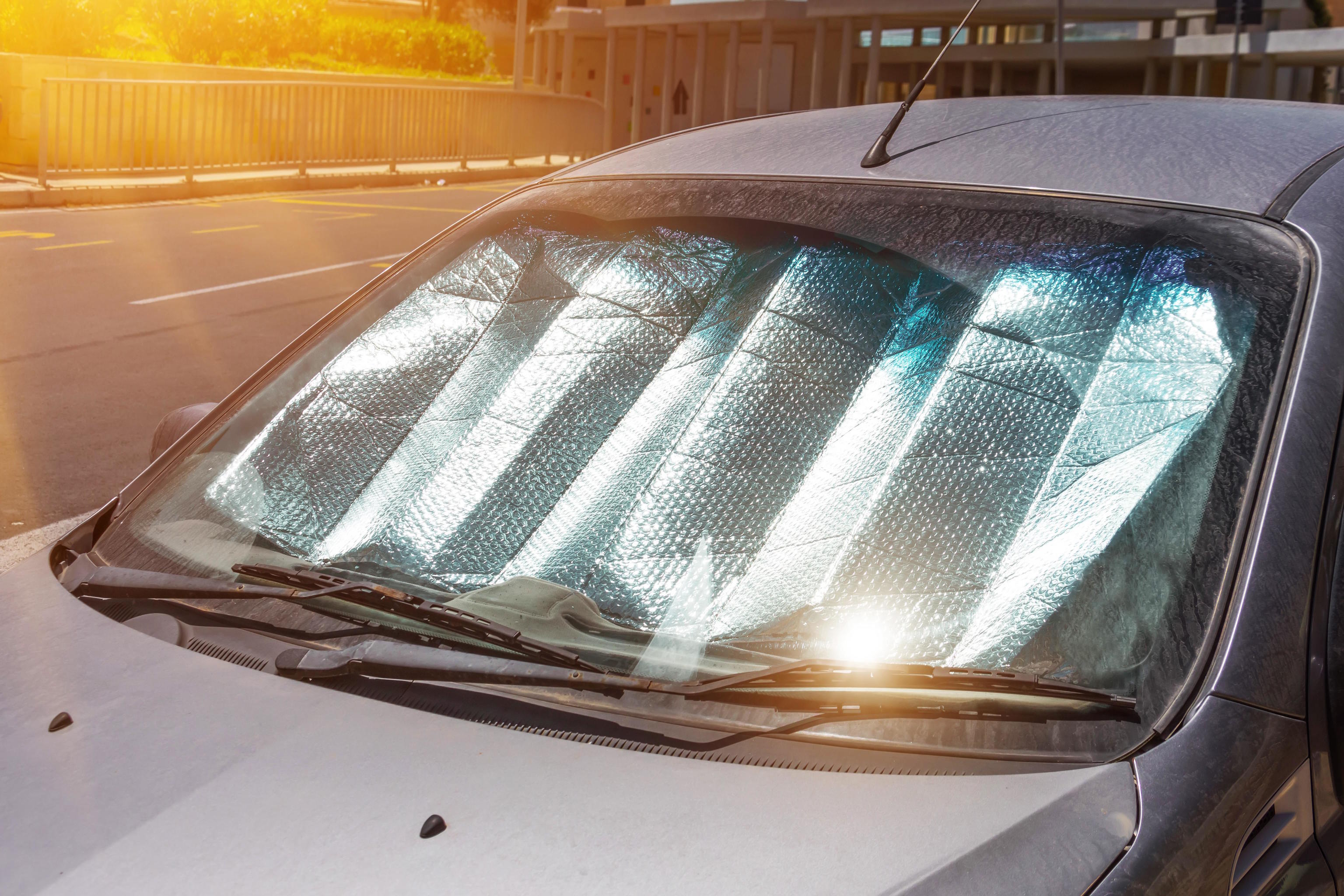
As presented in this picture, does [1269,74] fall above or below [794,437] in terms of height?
above

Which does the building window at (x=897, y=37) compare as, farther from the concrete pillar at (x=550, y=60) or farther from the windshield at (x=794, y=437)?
the windshield at (x=794, y=437)

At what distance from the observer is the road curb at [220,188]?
1558 centimetres

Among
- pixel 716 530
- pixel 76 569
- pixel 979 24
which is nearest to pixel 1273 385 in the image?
pixel 716 530

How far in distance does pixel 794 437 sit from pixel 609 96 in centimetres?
3732

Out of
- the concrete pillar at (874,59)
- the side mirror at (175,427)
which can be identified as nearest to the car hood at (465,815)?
the side mirror at (175,427)

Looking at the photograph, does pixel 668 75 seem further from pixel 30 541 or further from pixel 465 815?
pixel 465 815

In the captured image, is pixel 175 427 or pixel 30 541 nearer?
pixel 175 427

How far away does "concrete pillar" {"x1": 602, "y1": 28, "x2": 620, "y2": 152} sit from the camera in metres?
34.1

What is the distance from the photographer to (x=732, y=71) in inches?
1439

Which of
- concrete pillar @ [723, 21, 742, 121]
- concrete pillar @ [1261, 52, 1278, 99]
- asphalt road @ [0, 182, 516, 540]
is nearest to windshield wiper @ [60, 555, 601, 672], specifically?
asphalt road @ [0, 182, 516, 540]

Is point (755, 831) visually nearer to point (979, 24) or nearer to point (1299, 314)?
point (1299, 314)

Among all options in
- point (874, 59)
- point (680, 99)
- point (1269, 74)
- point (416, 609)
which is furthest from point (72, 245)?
point (680, 99)

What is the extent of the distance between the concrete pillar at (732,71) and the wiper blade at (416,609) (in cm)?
3547

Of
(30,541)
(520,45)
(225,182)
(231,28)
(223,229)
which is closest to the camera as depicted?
(30,541)
